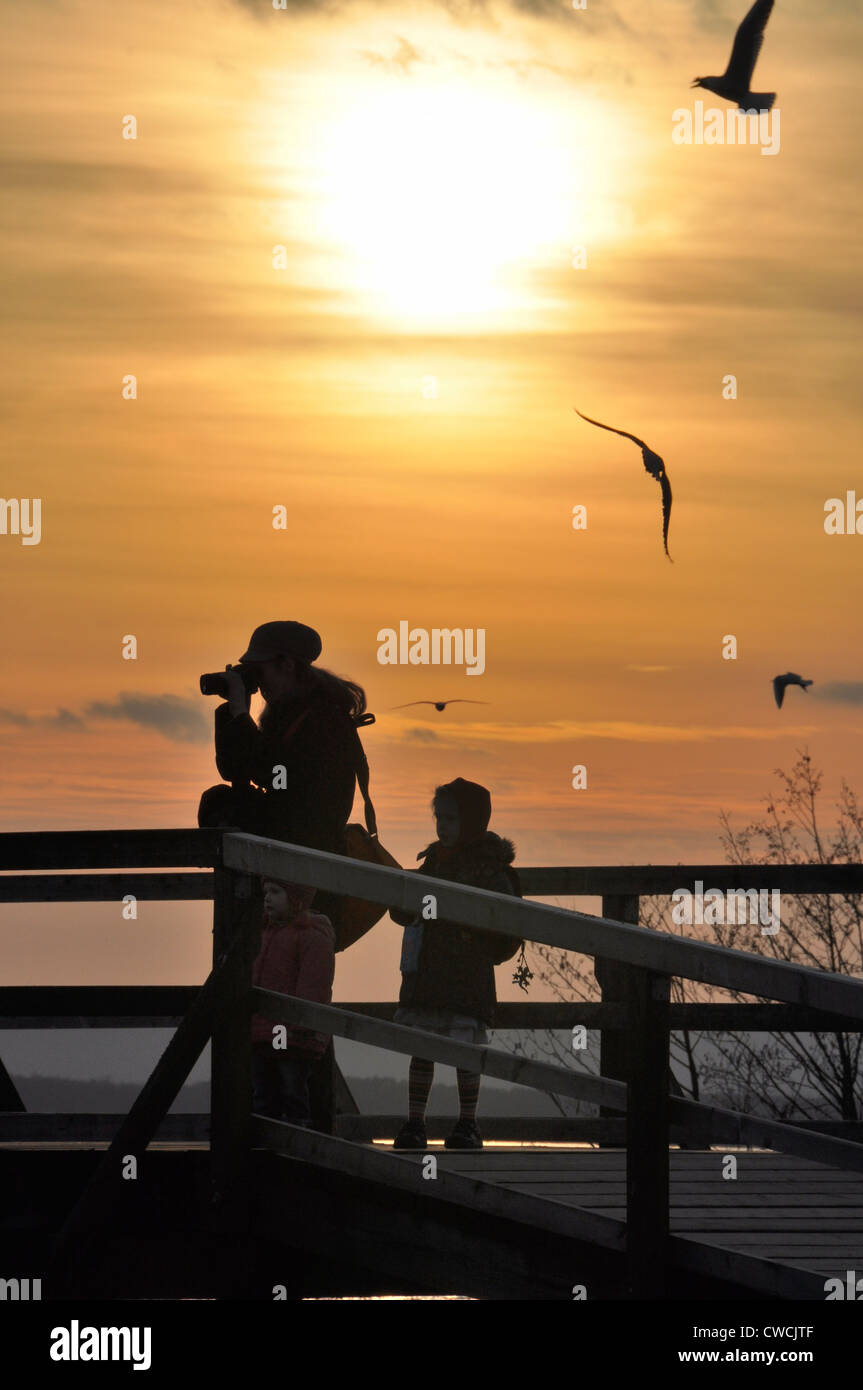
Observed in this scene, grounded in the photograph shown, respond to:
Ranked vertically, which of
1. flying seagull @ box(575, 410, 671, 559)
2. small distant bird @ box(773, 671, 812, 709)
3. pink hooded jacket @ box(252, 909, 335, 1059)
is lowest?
pink hooded jacket @ box(252, 909, 335, 1059)

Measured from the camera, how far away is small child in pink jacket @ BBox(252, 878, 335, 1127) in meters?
5.89

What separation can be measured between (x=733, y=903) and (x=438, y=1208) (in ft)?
11.0

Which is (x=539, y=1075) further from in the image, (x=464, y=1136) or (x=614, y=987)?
(x=614, y=987)

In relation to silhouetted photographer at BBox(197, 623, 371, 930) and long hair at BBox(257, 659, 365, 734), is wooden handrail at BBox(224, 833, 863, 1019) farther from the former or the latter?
long hair at BBox(257, 659, 365, 734)

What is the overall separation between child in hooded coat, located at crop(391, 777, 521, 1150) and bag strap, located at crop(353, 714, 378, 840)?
0.81 m

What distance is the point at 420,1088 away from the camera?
24.0 ft

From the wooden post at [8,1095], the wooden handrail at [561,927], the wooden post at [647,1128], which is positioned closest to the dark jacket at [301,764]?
the wooden handrail at [561,927]

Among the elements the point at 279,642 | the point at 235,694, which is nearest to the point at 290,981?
the point at 235,694

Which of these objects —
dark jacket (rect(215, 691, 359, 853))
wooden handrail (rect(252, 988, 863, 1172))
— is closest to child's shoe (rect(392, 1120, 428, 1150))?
dark jacket (rect(215, 691, 359, 853))

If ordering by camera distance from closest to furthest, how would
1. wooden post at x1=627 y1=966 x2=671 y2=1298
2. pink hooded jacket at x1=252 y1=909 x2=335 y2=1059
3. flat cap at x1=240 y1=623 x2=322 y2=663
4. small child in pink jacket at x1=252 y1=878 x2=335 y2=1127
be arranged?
wooden post at x1=627 y1=966 x2=671 y2=1298
small child in pink jacket at x1=252 y1=878 x2=335 y2=1127
pink hooded jacket at x1=252 y1=909 x2=335 y2=1059
flat cap at x1=240 y1=623 x2=322 y2=663

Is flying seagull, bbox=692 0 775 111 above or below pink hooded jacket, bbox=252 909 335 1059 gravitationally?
above

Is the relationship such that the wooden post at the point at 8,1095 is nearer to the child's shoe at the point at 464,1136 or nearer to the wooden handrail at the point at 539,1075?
the child's shoe at the point at 464,1136
